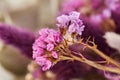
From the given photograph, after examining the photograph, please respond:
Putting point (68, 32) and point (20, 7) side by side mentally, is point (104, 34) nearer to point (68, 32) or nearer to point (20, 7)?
point (68, 32)

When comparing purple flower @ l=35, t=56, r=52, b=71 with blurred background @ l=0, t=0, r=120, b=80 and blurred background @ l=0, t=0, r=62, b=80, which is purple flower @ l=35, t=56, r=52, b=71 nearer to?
blurred background @ l=0, t=0, r=120, b=80

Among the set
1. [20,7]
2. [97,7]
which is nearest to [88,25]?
[97,7]

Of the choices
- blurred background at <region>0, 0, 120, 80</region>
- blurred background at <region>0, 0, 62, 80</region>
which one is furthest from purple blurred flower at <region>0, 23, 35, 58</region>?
blurred background at <region>0, 0, 62, 80</region>

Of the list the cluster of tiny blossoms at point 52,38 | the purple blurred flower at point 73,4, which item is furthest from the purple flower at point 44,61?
the purple blurred flower at point 73,4

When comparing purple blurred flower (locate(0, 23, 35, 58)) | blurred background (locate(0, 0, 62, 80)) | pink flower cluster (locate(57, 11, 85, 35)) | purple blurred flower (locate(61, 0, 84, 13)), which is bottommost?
pink flower cluster (locate(57, 11, 85, 35))

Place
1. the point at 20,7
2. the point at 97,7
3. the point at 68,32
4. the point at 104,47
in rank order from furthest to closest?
the point at 20,7
the point at 97,7
the point at 104,47
the point at 68,32

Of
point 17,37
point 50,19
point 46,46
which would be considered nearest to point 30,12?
point 50,19

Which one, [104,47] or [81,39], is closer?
[81,39]

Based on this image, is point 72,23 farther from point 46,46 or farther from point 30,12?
point 30,12
